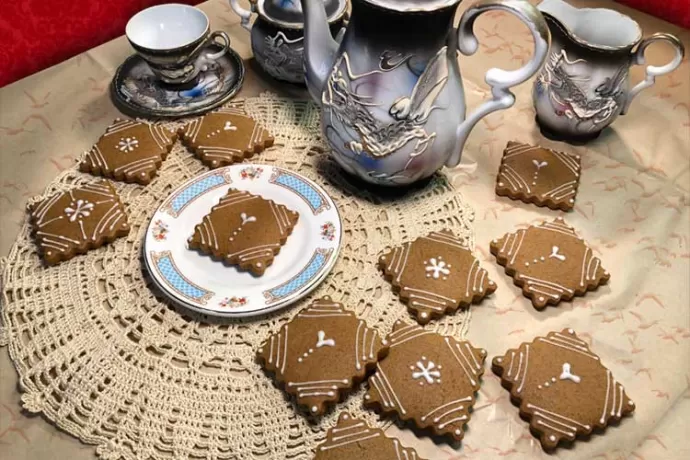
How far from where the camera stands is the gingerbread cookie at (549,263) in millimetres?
674

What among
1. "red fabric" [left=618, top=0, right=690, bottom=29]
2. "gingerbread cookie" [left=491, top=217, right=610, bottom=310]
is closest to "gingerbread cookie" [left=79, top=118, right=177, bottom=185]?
"gingerbread cookie" [left=491, top=217, right=610, bottom=310]

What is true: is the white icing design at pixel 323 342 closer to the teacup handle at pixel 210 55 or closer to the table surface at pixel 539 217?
the table surface at pixel 539 217

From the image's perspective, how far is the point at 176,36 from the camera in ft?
3.05

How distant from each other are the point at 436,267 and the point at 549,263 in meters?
0.13

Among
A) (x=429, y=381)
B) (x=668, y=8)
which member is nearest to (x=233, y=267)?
(x=429, y=381)

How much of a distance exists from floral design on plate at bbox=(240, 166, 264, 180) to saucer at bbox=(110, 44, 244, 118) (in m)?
0.17

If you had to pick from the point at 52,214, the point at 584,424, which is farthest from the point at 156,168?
the point at 584,424

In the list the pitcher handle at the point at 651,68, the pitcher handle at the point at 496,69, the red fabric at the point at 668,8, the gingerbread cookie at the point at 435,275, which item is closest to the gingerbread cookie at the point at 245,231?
the gingerbread cookie at the point at 435,275

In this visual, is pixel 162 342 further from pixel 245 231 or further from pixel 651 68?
pixel 651 68

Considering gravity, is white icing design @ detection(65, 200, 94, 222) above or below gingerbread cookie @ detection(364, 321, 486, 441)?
below

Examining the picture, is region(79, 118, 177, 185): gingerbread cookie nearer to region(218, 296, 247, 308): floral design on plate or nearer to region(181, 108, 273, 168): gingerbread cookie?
region(181, 108, 273, 168): gingerbread cookie

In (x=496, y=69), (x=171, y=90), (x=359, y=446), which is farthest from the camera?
(x=171, y=90)

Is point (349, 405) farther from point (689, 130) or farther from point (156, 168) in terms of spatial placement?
point (689, 130)

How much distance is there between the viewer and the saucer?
2.93 feet
